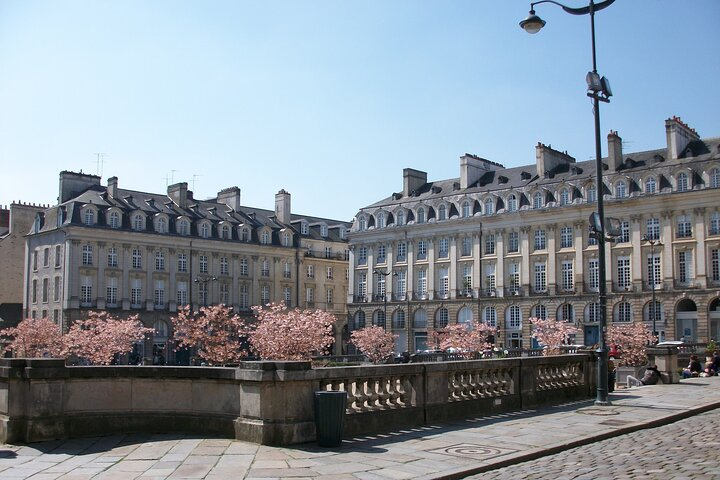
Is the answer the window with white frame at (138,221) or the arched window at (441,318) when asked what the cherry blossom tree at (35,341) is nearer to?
the window with white frame at (138,221)

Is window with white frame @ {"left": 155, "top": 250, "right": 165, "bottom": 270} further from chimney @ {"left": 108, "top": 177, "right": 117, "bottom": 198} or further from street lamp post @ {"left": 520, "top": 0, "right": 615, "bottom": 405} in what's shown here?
street lamp post @ {"left": 520, "top": 0, "right": 615, "bottom": 405}

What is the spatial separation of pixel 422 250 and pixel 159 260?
25.4 m

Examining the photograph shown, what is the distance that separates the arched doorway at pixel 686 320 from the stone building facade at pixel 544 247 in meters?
0.08

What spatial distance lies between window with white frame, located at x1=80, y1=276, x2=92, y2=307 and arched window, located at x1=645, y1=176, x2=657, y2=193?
46.9 m

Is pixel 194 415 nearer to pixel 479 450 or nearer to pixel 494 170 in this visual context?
pixel 479 450

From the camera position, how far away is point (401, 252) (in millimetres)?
83438

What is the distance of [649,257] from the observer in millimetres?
66812

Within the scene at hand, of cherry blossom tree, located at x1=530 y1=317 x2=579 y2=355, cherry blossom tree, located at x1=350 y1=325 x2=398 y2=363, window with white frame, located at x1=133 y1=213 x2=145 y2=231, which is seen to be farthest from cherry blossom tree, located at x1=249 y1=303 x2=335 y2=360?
window with white frame, located at x1=133 y1=213 x2=145 y2=231

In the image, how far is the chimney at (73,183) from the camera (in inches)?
2867

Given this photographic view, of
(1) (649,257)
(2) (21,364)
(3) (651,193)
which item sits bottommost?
(2) (21,364)

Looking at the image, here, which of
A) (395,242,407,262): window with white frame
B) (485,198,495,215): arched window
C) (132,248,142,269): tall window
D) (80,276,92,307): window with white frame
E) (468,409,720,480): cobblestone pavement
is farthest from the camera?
(395,242,407,262): window with white frame

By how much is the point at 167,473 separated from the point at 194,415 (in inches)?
113

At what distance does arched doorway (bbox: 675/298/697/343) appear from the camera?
208 ft

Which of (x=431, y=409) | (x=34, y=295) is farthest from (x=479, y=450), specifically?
(x=34, y=295)
